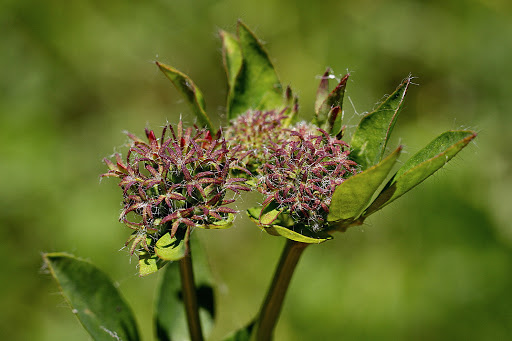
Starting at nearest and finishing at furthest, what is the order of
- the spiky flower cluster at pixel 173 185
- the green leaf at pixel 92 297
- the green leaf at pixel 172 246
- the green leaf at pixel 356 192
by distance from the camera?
the green leaf at pixel 356 192 < the green leaf at pixel 172 246 < the spiky flower cluster at pixel 173 185 < the green leaf at pixel 92 297

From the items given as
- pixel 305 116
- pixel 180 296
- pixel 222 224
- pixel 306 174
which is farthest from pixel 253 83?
pixel 305 116

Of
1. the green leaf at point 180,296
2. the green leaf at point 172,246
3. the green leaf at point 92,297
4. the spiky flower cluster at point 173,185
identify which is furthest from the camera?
the green leaf at point 180,296

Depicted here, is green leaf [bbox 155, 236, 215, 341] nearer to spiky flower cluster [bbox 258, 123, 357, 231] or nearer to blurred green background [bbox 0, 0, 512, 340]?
spiky flower cluster [bbox 258, 123, 357, 231]

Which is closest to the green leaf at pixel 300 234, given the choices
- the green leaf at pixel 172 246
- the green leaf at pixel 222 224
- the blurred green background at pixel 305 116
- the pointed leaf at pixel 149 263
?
the green leaf at pixel 222 224

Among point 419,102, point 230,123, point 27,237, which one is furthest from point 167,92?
point 230,123

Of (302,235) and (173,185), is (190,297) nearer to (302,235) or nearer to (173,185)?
(173,185)

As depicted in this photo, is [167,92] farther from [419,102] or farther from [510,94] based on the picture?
[510,94]

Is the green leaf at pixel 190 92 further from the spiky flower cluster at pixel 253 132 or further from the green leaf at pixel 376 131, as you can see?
the green leaf at pixel 376 131
